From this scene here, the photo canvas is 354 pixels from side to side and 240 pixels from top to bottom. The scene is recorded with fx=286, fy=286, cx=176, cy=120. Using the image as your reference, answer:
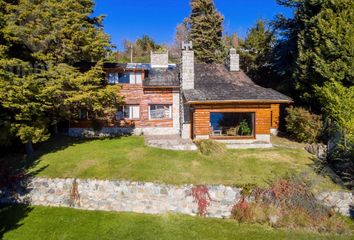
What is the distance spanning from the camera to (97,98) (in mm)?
19844

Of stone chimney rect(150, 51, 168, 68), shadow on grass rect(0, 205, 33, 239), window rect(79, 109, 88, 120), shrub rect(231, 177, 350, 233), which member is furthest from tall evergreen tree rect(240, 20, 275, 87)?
shadow on grass rect(0, 205, 33, 239)

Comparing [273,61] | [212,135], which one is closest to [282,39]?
[273,61]

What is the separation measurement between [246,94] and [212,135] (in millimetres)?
3731

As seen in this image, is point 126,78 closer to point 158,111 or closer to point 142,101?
point 142,101

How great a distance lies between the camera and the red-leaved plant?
14.1 m

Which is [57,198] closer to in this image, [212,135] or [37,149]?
[37,149]

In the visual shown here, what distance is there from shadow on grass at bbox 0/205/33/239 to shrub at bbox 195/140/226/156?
33.5 feet

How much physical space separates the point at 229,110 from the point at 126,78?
9.57m

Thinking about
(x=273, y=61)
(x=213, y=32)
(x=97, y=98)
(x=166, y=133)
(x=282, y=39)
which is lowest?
(x=166, y=133)

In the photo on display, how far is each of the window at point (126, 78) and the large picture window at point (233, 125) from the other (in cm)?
741

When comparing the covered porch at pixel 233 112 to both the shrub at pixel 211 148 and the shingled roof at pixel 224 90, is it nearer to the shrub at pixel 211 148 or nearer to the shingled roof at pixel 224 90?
the shingled roof at pixel 224 90

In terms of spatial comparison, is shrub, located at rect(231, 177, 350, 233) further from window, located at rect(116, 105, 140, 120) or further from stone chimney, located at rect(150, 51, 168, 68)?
stone chimney, located at rect(150, 51, 168, 68)

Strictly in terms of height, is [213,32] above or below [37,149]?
above

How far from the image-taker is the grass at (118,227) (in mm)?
12305
